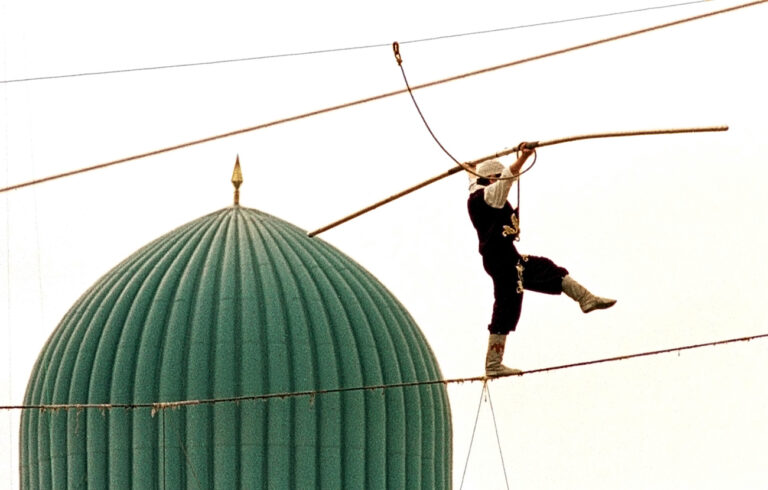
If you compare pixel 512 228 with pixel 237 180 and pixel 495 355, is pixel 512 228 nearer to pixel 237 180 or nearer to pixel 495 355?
pixel 495 355

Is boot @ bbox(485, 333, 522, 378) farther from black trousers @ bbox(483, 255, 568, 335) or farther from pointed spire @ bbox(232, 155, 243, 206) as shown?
pointed spire @ bbox(232, 155, 243, 206)

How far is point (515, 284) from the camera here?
24531mm

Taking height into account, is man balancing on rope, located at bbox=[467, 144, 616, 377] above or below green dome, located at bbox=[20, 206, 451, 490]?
below

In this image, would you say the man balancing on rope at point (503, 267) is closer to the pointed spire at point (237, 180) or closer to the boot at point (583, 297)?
the boot at point (583, 297)

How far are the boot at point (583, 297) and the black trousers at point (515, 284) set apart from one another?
0.25 ft

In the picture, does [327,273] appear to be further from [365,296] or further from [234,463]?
[234,463]

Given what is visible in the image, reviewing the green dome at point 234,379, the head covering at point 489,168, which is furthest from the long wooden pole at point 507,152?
the green dome at point 234,379

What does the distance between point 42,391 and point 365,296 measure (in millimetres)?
4865

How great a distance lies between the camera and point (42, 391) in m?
40.4

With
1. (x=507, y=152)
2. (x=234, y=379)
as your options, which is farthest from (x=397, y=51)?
(x=234, y=379)

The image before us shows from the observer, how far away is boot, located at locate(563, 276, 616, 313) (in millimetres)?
24053

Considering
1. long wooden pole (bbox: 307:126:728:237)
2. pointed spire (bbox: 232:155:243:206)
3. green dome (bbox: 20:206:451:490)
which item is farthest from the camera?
pointed spire (bbox: 232:155:243:206)

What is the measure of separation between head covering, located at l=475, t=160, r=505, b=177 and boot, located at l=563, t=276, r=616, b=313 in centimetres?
115

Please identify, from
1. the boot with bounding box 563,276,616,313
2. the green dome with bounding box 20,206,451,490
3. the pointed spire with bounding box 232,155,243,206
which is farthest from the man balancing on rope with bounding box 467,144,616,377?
the pointed spire with bounding box 232,155,243,206
